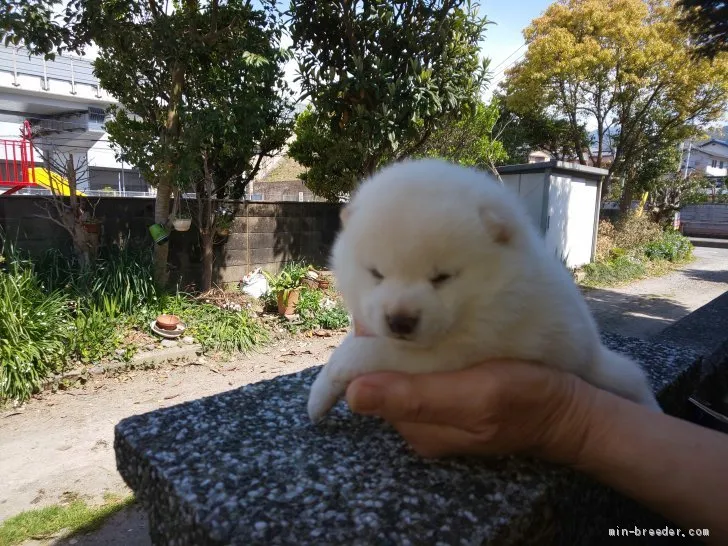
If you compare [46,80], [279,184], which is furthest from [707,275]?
[46,80]

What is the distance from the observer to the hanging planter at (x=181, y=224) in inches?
268

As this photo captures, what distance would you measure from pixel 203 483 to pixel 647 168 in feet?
66.8

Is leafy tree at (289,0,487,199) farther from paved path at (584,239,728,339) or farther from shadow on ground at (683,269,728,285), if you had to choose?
shadow on ground at (683,269,728,285)

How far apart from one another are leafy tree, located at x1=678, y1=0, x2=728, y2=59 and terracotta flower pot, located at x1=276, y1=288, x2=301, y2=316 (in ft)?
18.4

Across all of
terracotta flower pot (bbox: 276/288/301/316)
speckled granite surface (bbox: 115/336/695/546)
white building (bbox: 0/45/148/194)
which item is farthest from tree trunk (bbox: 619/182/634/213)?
white building (bbox: 0/45/148/194)

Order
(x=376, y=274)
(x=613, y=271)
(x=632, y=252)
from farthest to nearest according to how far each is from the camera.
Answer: (x=632, y=252) < (x=613, y=271) < (x=376, y=274)

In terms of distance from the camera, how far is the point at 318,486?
1068 mm

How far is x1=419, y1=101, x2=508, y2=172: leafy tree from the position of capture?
884cm

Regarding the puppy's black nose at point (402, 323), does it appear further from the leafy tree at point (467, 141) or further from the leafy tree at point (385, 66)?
the leafy tree at point (467, 141)

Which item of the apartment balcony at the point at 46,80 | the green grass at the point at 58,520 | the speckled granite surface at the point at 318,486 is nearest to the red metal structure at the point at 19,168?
the apartment balcony at the point at 46,80

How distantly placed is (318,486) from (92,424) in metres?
4.24

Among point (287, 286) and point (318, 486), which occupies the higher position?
point (318, 486)

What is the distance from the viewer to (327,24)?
A: 727 cm

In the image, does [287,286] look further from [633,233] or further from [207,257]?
[633,233]
